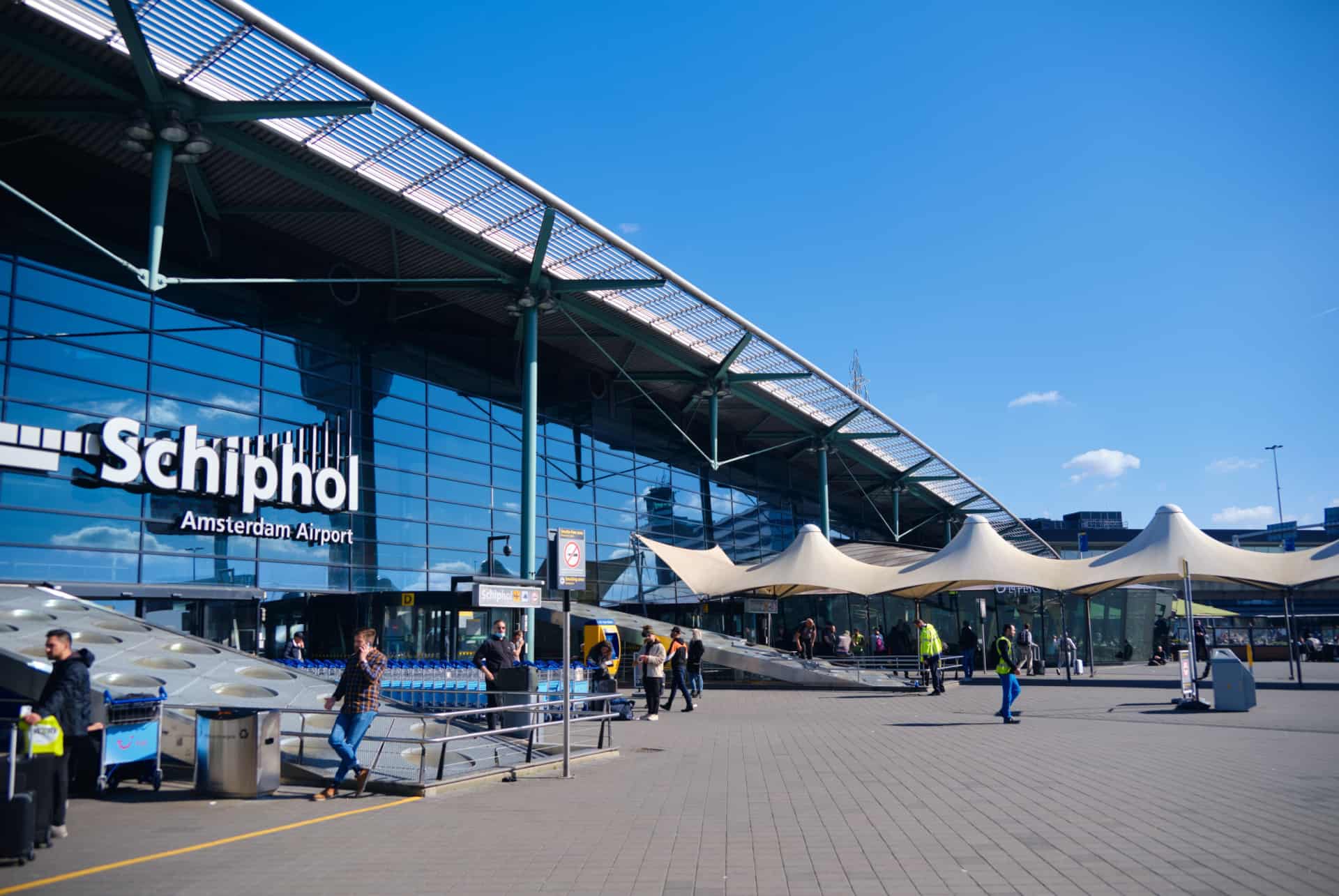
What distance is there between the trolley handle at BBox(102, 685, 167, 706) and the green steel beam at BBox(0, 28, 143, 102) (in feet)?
46.6

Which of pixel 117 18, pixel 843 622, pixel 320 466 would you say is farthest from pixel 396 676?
pixel 843 622

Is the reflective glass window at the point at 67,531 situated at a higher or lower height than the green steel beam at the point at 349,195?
lower

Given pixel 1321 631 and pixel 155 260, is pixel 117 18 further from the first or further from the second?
pixel 1321 631

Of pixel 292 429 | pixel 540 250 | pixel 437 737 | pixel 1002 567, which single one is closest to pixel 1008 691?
pixel 437 737

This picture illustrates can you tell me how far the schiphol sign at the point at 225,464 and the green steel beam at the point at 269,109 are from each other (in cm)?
697

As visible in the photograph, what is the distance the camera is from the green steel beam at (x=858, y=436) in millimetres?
45438

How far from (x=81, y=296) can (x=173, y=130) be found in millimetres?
4794

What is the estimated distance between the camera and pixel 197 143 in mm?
20719

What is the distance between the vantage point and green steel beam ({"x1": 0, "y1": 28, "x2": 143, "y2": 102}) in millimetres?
18203

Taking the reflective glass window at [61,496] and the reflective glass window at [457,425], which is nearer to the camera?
the reflective glass window at [61,496]

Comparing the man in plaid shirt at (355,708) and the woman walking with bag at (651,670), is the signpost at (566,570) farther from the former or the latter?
the woman walking with bag at (651,670)

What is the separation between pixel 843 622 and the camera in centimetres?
4097

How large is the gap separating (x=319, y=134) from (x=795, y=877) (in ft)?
66.2

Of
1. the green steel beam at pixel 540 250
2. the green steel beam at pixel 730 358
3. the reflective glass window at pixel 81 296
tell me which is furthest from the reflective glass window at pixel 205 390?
the green steel beam at pixel 730 358
